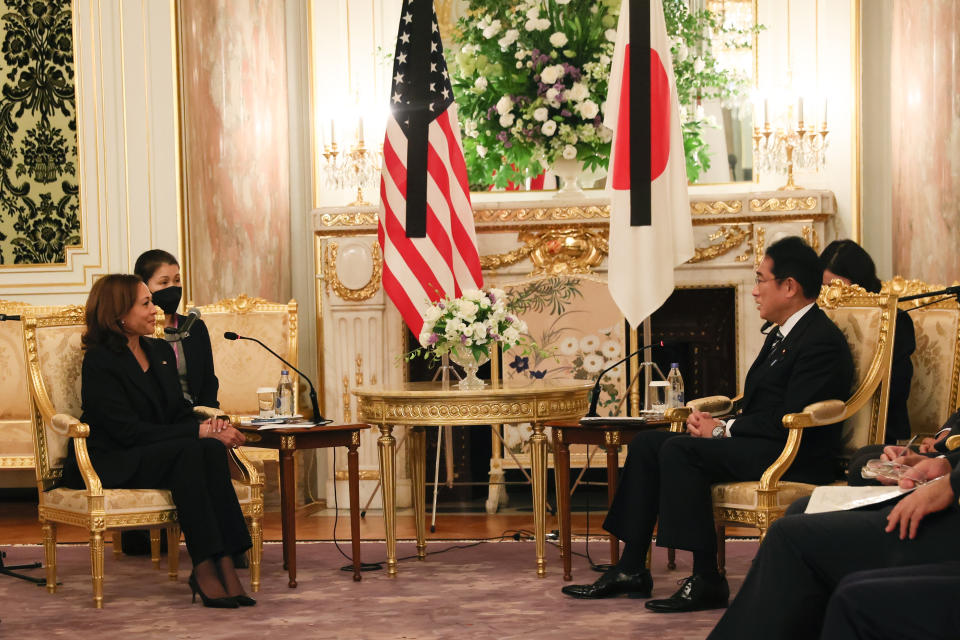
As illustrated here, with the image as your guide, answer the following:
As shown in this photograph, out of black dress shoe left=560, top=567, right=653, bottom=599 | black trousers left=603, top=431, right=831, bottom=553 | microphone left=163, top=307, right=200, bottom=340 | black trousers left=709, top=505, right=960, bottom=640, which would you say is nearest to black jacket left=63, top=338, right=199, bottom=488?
microphone left=163, top=307, right=200, bottom=340

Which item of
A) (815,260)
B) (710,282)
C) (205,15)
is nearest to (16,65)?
(205,15)

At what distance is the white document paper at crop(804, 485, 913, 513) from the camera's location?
3.02 m

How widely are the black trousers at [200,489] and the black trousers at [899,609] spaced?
104 inches

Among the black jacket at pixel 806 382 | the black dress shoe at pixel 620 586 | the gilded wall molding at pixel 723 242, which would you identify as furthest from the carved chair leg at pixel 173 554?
the gilded wall molding at pixel 723 242

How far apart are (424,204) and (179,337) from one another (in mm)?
1538

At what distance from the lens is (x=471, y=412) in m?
4.90

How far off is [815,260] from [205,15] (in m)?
4.16

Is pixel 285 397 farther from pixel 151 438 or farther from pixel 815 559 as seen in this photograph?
pixel 815 559

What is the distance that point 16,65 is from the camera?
714 centimetres

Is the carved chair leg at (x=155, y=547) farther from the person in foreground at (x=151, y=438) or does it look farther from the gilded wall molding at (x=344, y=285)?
the gilded wall molding at (x=344, y=285)

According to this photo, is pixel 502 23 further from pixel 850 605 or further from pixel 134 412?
pixel 850 605

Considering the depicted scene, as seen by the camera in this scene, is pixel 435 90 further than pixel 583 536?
Yes

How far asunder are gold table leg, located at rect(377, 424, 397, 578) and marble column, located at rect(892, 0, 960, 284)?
2.68 metres

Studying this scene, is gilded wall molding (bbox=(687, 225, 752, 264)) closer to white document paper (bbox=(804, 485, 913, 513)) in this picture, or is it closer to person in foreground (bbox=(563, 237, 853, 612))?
person in foreground (bbox=(563, 237, 853, 612))
